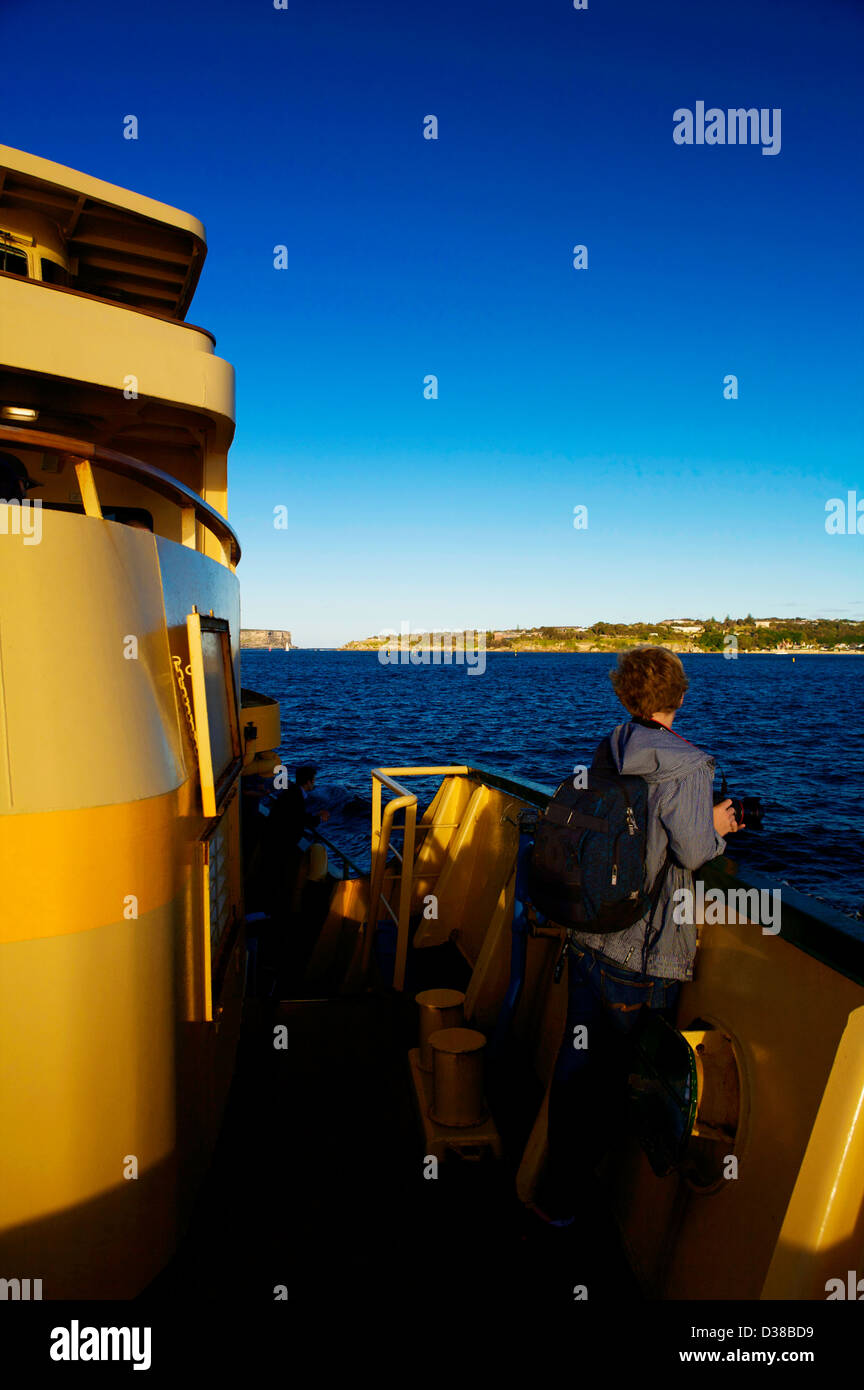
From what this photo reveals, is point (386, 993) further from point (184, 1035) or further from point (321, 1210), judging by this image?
point (184, 1035)

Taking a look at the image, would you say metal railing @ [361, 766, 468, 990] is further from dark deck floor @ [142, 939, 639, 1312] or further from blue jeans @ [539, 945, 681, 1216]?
blue jeans @ [539, 945, 681, 1216]

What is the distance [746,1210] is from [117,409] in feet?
22.9

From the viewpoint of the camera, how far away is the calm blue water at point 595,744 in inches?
812

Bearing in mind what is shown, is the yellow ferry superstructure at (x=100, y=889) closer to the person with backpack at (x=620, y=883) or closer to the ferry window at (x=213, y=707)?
the ferry window at (x=213, y=707)

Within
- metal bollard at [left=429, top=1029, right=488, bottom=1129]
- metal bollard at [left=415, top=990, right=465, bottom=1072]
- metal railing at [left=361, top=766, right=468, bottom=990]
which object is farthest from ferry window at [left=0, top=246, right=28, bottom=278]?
metal bollard at [left=429, top=1029, right=488, bottom=1129]

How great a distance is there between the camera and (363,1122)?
3.90 metres

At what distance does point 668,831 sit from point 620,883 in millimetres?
255

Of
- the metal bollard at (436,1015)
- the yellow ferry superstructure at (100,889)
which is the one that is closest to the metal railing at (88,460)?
the yellow ferry superstructure at (100,889)

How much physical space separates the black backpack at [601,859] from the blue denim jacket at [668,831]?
44 mm

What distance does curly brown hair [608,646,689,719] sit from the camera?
9.02ft

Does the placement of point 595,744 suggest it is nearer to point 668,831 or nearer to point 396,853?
point 396,853

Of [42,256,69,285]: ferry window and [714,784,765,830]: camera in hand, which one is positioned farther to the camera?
[42,256,69,285]: ferry window

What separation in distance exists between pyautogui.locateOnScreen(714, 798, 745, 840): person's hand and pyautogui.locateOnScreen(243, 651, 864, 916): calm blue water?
127cm

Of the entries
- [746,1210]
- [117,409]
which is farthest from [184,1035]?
[117,409]
